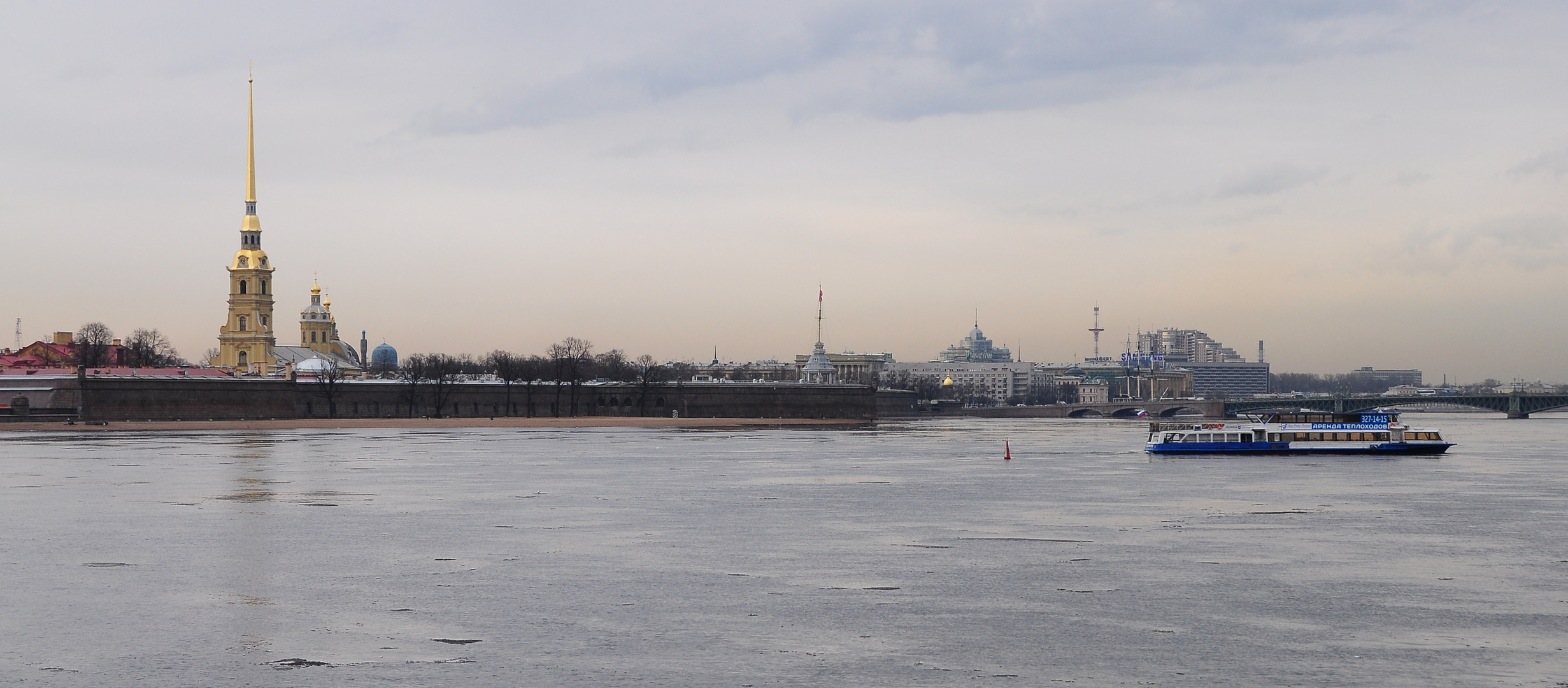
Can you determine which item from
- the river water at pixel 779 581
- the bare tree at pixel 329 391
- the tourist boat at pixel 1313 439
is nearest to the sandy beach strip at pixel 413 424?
the bare tree at pixel 329 391

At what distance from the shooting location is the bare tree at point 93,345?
122 metres

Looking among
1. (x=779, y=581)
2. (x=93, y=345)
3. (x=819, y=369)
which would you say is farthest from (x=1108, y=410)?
(x=779, y=581)

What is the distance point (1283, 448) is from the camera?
5991cm

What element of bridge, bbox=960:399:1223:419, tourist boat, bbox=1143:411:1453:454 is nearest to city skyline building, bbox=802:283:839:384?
bridge, bbox=960:399:1223:419

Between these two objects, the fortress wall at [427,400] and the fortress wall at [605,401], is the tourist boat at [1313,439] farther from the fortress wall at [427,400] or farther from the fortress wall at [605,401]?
the fortress wall at [427,400]

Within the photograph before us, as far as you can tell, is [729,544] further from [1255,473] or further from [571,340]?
[571,340]

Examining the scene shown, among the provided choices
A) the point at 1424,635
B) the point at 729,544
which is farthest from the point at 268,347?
the point at 1424,635

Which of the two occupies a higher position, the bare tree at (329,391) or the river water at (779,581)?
the bare tree at (329,391)

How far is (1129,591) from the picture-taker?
64.9 ft

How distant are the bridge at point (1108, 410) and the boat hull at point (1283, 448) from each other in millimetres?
114491

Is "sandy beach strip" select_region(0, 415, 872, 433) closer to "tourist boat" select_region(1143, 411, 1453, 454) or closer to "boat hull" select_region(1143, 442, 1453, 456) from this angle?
"tourist boat" select_region(1143, 411, 1453, 454)

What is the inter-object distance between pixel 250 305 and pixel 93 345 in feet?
44.6

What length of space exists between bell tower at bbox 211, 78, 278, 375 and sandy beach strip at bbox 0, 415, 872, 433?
29861mm

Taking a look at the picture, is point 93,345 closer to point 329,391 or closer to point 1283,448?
point 329,391
